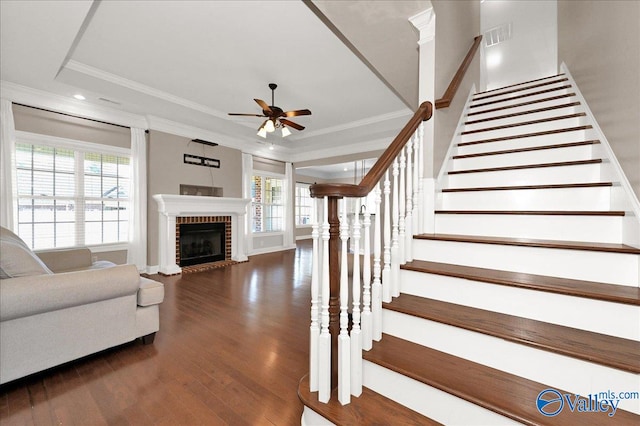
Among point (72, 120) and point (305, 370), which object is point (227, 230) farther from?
point (305, 370)

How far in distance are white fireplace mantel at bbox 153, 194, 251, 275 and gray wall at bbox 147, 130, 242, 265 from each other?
142mm

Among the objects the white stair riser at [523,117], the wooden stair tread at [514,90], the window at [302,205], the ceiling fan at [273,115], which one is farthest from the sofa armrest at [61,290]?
the window at [302,205]

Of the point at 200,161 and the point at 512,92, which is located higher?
the point at 512,92

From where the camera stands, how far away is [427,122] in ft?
6.90

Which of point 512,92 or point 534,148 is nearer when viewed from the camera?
point 534,148

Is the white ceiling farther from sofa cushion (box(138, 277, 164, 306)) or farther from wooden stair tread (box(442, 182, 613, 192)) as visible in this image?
sofa cushion (box(138, 277, 164, 306))

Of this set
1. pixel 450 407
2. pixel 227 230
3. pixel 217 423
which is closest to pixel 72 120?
pixel 227 230

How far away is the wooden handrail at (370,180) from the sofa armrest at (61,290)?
177 cm

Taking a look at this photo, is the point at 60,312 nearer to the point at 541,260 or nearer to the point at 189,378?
the point at 189,378

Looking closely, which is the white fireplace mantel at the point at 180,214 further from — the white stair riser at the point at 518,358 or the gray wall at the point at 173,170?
the white stair riser at the point at 518,358

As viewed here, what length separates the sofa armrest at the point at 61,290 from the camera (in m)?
1.62

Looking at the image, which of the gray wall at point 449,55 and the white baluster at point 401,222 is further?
the gray wall at point 449,55

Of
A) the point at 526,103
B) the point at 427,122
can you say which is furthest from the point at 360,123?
the point at 427,122

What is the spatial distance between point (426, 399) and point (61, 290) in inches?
89.9
